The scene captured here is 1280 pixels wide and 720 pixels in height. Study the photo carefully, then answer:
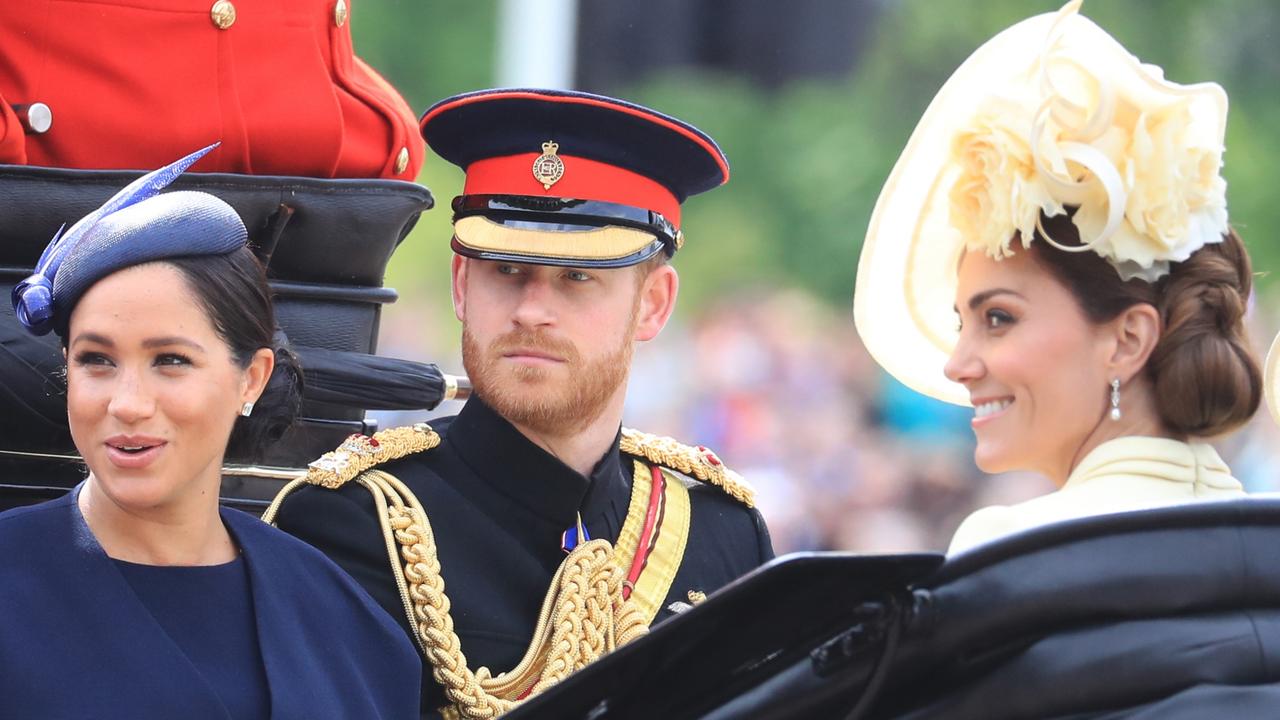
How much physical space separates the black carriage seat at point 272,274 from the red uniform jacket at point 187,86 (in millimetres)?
117

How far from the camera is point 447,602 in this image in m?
3.37

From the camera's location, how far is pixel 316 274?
11.5 feet

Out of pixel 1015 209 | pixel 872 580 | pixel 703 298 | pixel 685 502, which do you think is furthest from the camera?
pixel 703 298

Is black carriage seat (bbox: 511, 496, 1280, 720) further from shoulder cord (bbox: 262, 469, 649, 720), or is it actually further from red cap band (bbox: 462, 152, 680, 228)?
red cap band (bbox: 462, 152, 680, 228)

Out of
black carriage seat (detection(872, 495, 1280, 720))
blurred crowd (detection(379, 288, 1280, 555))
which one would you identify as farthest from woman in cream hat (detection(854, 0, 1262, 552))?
blurred crowd (detection(379, 288, 1280, 555))

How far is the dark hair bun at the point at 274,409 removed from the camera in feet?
9.93

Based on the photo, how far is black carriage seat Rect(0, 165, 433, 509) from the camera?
3.08 meters

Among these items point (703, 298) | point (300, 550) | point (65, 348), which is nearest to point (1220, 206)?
point (300, 550)

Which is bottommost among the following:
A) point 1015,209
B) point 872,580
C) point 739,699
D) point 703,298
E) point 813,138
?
point 739,699

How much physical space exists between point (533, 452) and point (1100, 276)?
1.37 metres

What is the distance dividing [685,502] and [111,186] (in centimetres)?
144

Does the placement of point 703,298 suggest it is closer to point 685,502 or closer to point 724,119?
point 724,119

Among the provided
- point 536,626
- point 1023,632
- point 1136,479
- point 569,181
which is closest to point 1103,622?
point 1023,632

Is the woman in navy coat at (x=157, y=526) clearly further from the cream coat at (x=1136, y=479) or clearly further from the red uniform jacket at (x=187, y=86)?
the cream coat at (x=1136, y=479)
